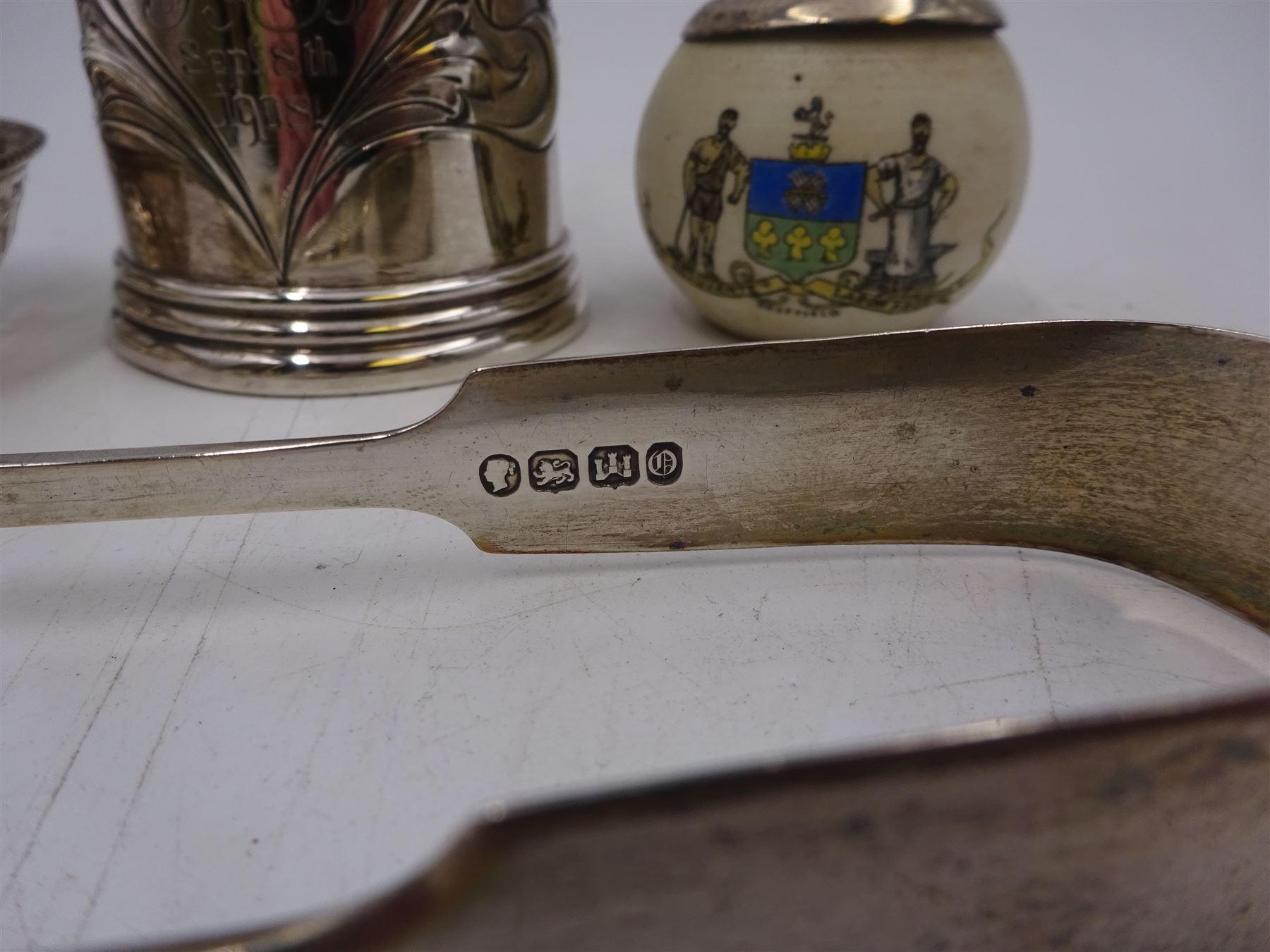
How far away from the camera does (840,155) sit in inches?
22.8

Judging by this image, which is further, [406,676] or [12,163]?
[12,163]

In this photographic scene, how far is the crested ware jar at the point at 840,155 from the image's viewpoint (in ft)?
1.87

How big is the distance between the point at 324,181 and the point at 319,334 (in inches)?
4.2

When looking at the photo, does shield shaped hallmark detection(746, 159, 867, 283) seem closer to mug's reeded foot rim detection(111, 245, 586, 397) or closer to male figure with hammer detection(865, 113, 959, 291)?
male figure with hammer detection(865, 113, 959, 291)

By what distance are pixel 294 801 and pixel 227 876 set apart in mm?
33

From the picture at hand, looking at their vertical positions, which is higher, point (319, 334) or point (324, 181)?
point (324, 181)

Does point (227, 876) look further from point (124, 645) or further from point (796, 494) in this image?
point (796, 494)

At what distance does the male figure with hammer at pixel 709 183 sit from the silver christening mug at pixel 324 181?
0.14m

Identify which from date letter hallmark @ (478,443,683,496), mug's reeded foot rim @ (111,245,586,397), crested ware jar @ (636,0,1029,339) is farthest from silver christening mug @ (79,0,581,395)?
date letter hallmark @ (478,443,683,496)

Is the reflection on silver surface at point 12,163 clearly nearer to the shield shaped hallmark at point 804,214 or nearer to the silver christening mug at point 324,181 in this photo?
the silver christening mug at point 324,181

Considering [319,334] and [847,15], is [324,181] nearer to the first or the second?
[319,334]

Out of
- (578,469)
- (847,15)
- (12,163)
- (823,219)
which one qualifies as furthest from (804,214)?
(12,163)

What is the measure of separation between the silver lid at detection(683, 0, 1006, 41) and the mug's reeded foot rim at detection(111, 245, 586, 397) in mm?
240

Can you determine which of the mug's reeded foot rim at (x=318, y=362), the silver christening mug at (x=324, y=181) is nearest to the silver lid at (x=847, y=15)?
the silver christening mug at (x=324, y=181)
